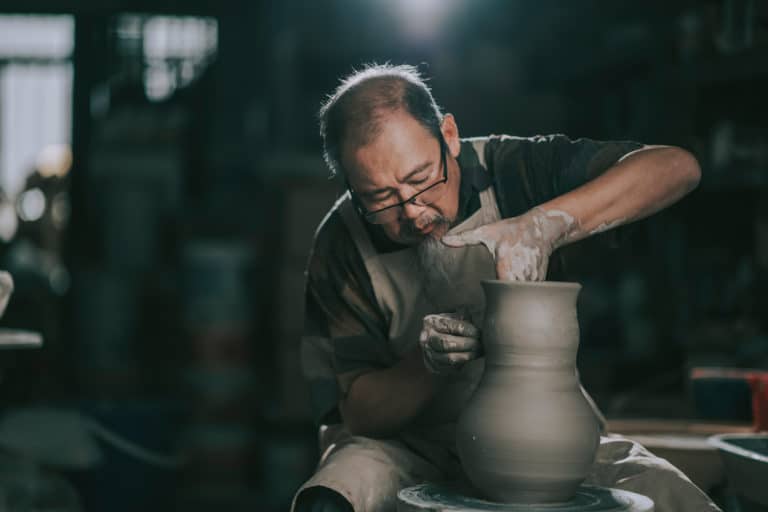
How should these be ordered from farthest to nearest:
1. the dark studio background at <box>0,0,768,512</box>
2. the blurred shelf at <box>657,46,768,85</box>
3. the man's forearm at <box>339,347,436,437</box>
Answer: the dark studio background at <box>0,0,768,512</box>
the blurred shelf at <box>657,46,768,85</box>
the man's forearm at <box>339,347,436,437</box>

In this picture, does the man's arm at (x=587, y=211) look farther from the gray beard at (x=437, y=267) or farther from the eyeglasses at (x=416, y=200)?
the gray beard at (x=437, y=267)

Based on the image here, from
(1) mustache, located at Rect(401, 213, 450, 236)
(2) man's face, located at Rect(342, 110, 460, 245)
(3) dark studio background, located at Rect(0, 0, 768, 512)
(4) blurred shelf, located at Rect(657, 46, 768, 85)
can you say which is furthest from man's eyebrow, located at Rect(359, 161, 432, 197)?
(4) blurred shelf, located at Rect(657, 46, 768, 85)

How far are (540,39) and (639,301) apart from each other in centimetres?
195

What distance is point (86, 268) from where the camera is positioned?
7.41 metres

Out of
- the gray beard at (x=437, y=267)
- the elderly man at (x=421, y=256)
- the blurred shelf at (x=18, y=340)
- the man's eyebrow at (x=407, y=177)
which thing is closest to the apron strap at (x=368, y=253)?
the elderly man at (x=421, y=256)

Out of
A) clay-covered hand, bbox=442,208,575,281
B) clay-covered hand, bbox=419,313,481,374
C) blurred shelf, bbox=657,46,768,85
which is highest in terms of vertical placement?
blurred shelf, bbox=657,46,768,85

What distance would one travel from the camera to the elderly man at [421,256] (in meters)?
2.44

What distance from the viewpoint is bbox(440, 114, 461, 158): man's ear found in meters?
2.71

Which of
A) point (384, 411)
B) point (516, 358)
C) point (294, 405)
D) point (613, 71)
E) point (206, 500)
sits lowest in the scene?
point (206, 500)

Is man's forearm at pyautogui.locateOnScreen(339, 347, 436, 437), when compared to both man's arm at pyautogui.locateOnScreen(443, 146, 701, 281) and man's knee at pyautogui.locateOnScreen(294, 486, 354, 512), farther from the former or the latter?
man's arm at pyautogui.locateOnScreen(443, 146, 701, 281)

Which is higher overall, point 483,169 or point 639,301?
point 483,169

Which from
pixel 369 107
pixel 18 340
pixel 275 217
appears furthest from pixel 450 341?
pixel 275 217

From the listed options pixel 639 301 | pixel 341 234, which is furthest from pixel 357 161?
pixel 639 301

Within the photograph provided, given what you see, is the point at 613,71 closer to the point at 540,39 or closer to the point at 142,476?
the point at 540,39
